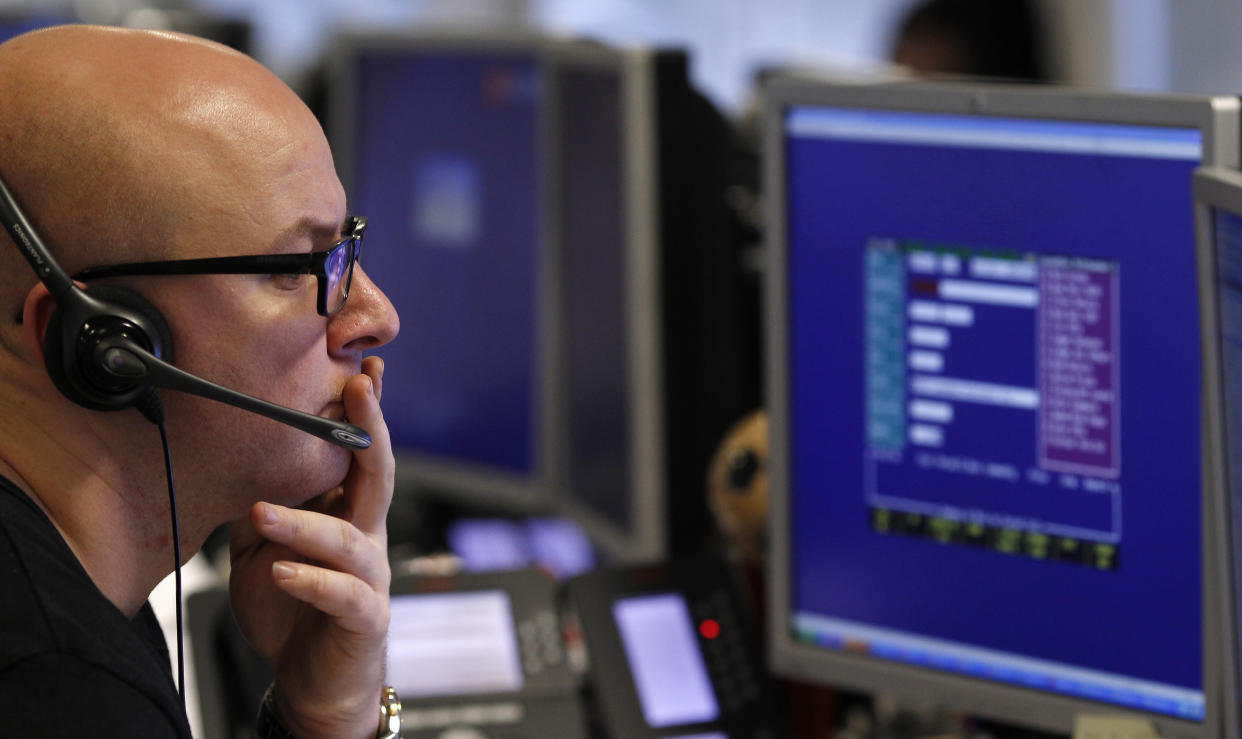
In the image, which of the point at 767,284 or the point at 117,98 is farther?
the point at 767,284

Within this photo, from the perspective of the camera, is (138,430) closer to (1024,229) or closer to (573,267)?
(1024,229)

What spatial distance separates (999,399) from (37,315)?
28.6 inches

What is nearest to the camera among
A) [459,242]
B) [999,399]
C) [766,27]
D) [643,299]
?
[999,399]

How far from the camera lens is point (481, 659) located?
1.40 meters

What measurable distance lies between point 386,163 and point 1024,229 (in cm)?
127

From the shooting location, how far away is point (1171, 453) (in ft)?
3.64

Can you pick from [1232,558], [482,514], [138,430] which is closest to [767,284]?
[1232,558]

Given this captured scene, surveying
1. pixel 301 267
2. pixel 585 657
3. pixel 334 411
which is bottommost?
pixel 585 657

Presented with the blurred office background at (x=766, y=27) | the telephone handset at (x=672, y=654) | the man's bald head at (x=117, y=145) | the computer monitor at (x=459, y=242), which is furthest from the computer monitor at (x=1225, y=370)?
the blurred office background at (x=766, y=27)

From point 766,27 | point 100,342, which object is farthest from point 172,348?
point 766,27

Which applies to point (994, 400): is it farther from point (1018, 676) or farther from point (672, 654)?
point (672, 654)

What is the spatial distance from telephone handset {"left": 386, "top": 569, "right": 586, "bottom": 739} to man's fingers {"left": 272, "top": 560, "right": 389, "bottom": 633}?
370 millimetres

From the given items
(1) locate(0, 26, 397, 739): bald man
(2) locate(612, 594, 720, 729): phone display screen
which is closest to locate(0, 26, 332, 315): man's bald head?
(1) locate(0, 26, 397, 739): bald man

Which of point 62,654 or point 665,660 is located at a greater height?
point 62,654
